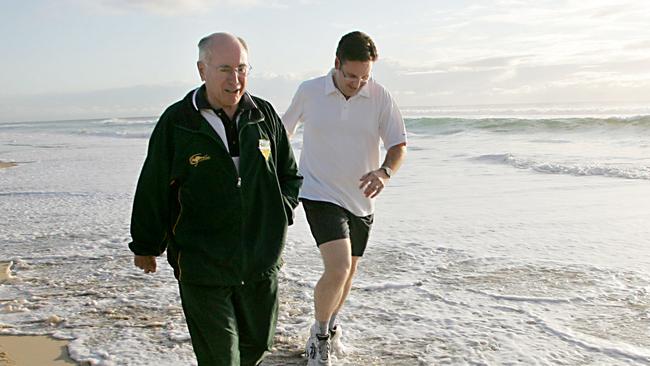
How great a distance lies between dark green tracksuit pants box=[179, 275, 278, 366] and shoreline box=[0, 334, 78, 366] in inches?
70.2

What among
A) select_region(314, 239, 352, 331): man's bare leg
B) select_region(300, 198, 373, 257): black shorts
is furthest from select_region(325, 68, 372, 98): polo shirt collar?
select_region(314, 239, 352, 331): man's bare leg

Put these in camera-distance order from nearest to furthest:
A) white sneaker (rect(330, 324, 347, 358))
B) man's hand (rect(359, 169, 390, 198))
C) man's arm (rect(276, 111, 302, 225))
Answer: man's arm (rect(276, 111, 302, 225)), man's hand (rect(359, 169, 390, 198)), white sneaker (rect(330, 324, 347, 358))

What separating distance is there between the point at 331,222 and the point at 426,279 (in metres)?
2.48

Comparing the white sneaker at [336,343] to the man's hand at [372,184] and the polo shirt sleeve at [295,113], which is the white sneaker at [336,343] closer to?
the man's hand at [372,184]

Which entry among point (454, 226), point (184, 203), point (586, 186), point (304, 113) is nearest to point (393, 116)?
point (304, 113)

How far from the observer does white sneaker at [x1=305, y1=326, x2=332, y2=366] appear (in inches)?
170

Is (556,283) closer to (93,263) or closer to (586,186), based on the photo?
(93,263)

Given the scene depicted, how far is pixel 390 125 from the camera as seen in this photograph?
4559 mm

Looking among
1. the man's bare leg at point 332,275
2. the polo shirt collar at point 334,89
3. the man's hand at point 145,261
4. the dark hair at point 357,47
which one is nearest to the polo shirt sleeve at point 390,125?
the polo shirt collar at point 334,89

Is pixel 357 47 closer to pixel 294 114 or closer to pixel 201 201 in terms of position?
pixel 294 114

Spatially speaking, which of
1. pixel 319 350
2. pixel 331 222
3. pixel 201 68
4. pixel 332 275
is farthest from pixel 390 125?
pixel 201 68

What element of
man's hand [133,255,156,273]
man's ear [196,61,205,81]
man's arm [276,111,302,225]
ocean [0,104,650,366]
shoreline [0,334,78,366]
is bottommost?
ocean [0,104,650,366]

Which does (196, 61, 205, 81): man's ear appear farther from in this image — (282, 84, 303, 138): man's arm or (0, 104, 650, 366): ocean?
(0, 104, 650, 366): ocean

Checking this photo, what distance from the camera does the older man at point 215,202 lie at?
305 centimetres
